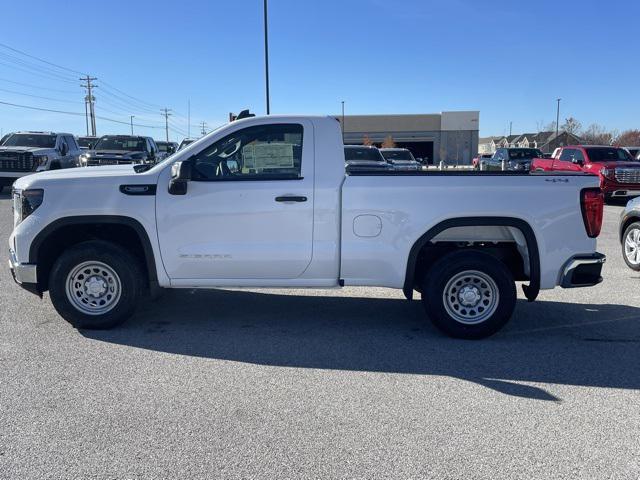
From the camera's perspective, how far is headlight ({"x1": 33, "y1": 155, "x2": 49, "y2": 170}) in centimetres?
1886

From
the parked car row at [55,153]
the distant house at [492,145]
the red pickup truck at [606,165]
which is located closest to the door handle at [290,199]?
the parked car row at [55,153]

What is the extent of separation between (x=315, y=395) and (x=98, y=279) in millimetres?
2687

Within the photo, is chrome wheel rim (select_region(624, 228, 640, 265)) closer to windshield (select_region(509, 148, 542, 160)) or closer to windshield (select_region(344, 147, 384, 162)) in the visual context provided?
windshield (select_region(344, 147, 384, 162))

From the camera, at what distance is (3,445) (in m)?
3.52

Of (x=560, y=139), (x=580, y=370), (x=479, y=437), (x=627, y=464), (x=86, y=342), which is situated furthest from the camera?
(x=560, y=139)

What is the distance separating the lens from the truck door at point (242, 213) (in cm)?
541

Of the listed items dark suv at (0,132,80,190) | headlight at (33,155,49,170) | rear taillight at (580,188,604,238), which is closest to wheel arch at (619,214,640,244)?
rear taillight at (580,188,604,238)

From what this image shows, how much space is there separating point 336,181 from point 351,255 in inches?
28.1

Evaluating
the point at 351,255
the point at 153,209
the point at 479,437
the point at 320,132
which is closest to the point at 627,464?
the point at 479,437

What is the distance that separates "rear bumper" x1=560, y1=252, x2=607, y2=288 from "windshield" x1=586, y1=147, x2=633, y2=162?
15881 mm

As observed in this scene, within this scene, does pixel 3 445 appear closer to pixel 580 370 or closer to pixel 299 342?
pixel 299 342

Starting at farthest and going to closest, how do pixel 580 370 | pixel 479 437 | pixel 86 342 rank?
pixel 86 342 → pixel 580 370 → pixel 479 437

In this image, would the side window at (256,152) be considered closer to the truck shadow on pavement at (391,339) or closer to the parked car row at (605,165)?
the truck shadow on pavement at (391,339)

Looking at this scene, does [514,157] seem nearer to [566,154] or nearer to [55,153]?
[566,154]
